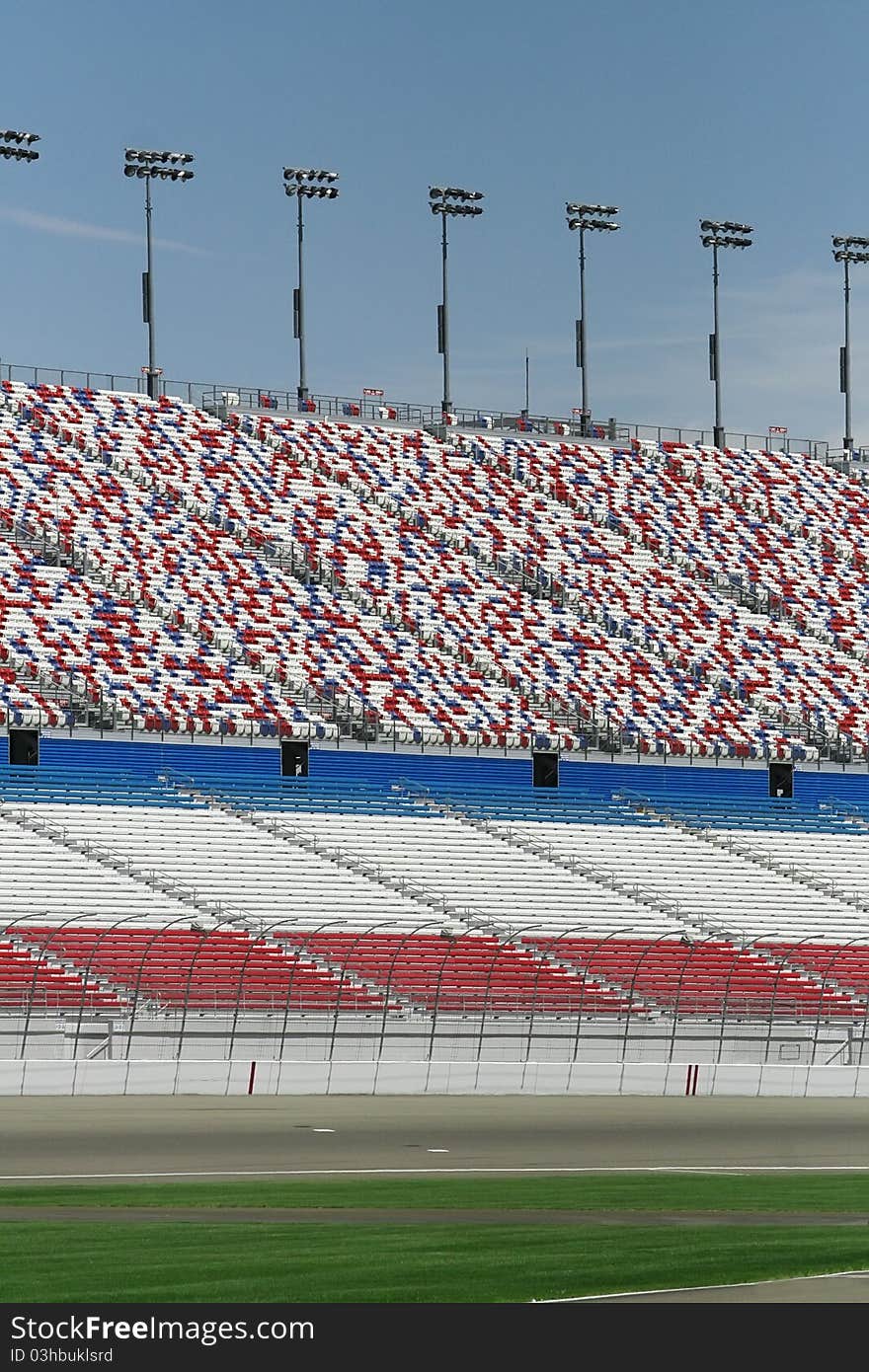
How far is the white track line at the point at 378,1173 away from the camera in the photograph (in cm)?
2348

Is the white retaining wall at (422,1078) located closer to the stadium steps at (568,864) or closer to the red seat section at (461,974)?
the red seat section at (461,974)

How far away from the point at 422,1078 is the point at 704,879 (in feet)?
72.1

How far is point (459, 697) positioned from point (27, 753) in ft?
43.8

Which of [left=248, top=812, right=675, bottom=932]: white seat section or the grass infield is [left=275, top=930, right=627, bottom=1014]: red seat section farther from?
the grass infield

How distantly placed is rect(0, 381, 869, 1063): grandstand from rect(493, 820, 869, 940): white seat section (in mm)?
138

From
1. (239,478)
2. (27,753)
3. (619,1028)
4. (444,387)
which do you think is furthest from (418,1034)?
(444,387)

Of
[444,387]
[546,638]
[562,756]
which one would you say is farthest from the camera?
[444,387]

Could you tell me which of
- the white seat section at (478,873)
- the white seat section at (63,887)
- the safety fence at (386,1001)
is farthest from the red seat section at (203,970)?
the white seat section at (478,873)

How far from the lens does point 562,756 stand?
66.2 metres

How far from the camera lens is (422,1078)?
39.4 meters

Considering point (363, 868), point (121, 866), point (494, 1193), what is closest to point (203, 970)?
point (121, 866)

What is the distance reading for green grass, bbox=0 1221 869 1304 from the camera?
1348 centimetres

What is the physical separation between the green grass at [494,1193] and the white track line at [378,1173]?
61 centimetres
